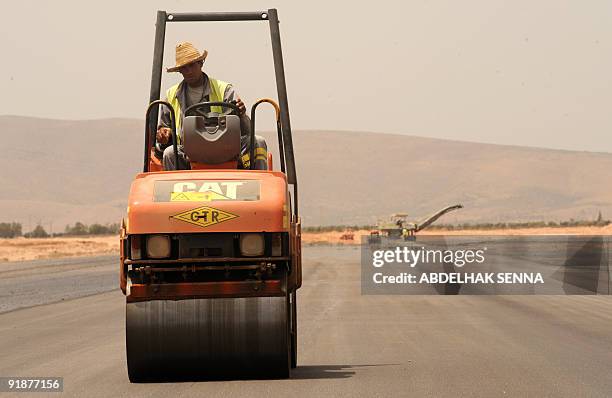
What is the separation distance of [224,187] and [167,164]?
107 cm

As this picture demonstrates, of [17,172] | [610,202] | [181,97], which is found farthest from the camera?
[17,172]

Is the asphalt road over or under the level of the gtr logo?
under

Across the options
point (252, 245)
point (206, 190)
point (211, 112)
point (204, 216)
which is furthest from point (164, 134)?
point (252, 245)

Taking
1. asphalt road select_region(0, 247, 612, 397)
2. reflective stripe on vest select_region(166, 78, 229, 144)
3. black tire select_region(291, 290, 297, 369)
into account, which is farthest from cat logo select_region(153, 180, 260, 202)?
black tire select_region(291, 290, 297, 369)

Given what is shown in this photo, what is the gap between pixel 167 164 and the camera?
11.7 metres

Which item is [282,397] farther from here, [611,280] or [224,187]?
[611,280]

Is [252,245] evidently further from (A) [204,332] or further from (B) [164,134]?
(B) [164,134]

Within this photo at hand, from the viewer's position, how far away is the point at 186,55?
11.8 m

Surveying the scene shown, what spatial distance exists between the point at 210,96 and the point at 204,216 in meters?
1.69

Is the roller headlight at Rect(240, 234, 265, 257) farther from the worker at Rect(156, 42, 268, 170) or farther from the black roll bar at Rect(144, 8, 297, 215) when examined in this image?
the black roll bar at Rect(144, 8, 297, 215)

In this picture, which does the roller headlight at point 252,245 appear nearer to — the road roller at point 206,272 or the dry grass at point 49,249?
the road roller at point 206,272

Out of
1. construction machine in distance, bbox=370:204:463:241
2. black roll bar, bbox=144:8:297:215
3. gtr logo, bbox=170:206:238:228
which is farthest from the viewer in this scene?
construction machine in distance, bbox=370:204:463:241

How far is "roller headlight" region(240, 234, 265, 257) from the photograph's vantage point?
1077 cm

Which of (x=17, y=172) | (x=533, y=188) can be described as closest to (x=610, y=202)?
(x=533, y=188)
